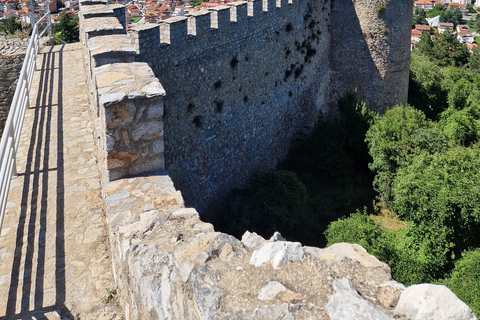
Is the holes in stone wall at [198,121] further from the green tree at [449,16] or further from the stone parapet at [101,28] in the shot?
the green tree at [449,16]

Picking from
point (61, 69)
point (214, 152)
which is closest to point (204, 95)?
point (214, 152)

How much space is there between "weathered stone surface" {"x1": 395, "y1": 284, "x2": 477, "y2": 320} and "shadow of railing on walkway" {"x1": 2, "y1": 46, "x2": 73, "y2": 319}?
2.02 meters

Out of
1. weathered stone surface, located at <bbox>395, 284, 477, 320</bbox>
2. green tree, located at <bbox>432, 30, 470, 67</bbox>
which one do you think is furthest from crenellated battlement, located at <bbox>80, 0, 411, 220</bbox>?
green tree, located at <bbox>432, 30, 470, 67</bbox>

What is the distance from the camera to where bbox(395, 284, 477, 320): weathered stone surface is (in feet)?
5.53

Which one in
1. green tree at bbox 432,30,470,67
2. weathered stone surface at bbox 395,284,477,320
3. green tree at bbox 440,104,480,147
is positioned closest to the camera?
weathered stone surface at bbox 395,284,477,320

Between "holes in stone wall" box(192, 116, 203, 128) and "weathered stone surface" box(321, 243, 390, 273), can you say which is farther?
"holes in stone wall" box(192, 116, 203, 128)

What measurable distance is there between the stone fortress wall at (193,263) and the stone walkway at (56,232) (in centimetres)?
27

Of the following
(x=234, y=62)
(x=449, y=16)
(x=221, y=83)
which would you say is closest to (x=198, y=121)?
(x=221, y=83)

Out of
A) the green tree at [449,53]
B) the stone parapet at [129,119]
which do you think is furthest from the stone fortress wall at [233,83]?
the green tree at [449,53]

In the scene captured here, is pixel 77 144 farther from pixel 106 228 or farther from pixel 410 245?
pixel 410 245

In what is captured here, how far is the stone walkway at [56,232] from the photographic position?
294 centimetres

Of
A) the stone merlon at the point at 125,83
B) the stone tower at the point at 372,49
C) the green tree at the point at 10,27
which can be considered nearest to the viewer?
the stone merlon at the point at 125,83

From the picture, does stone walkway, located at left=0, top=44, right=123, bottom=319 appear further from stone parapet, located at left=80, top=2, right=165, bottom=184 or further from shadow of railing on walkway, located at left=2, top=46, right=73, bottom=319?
stone parapet, located at left=80, top=2, right=165, bottom=184

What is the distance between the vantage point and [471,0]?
106 meters
